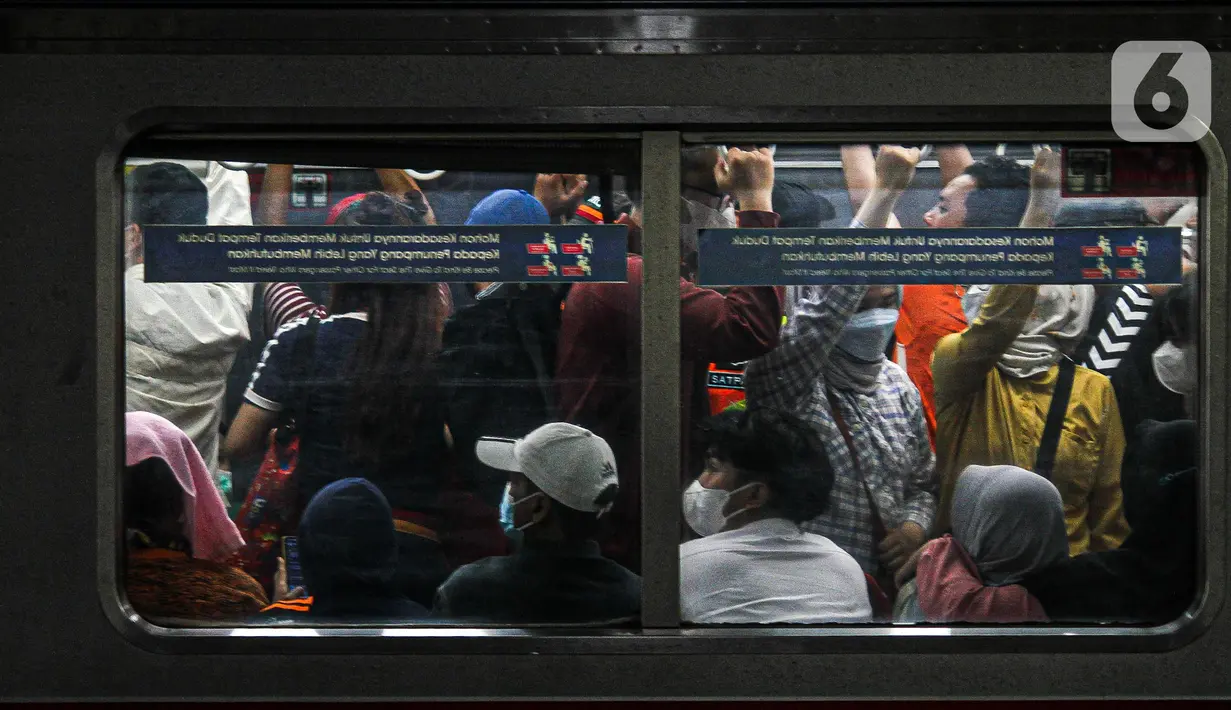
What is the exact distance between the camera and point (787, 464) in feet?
9.51

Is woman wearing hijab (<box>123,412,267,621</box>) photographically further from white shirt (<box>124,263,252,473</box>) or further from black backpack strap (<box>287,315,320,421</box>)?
black backpack strap (<box>287,315,320,421</box>)

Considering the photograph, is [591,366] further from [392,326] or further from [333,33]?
[333,33]

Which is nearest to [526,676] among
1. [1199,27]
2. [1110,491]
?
[1110,491]

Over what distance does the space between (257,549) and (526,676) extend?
0.73 m

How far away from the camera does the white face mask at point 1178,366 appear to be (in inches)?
113

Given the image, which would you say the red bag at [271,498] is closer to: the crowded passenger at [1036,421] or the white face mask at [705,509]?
the white face mask at [705,509]

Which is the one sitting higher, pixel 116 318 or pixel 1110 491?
pixel 116 318

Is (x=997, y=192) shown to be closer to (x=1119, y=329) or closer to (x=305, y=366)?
(x=1119, y=329)

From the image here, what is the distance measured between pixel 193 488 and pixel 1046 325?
212 centimetres

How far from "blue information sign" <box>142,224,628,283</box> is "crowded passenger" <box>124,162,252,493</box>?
0.18 feet

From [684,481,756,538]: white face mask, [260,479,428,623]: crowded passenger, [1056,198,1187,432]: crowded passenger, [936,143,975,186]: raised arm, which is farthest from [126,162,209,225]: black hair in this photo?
[1056,198,1187,432]: crowded passenger

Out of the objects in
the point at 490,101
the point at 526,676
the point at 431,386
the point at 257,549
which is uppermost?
the point at 490,101

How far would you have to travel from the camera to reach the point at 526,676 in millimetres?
2824

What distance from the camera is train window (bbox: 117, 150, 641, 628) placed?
113 inches
